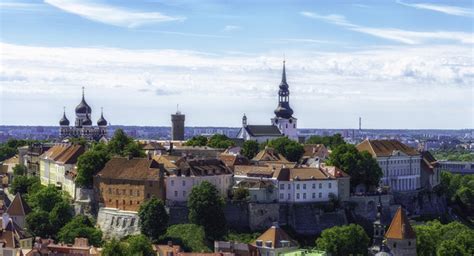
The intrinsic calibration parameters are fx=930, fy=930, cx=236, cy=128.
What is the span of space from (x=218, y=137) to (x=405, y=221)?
5108 centimetres

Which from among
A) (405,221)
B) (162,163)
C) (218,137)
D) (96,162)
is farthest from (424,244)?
(218,137)

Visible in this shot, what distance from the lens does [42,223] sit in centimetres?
8438

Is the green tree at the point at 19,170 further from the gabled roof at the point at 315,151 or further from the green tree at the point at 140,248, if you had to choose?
the green tree at the point at 140,248

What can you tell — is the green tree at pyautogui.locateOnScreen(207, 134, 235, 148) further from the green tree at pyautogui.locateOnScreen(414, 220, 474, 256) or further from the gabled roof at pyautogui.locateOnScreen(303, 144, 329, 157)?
the green tree at pyautogui.locateOnScreen(414, 220, 474, 256)

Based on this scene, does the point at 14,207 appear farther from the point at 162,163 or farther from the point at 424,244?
the point at 424,244

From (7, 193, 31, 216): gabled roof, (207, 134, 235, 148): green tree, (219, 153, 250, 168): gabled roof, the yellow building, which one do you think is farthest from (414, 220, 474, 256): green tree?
the yellow building

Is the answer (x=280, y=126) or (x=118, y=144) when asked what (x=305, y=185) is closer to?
(x=118, y=144)

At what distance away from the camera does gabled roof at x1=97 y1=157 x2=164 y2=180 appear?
84812 millimetres

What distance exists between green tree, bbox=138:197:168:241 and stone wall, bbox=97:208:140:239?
3.00m

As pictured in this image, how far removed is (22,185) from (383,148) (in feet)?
135

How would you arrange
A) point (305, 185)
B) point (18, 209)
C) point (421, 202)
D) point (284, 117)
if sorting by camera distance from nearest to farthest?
point (18, 209)
point (305, 185)
point (421, 202)
point (284, 117)

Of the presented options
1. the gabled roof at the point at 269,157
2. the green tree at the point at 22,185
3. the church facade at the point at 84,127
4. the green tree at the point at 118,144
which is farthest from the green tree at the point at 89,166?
the church facade at the point at 84,127

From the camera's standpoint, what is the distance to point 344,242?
75.2 m

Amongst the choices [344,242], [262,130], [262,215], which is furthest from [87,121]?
[344,242]
